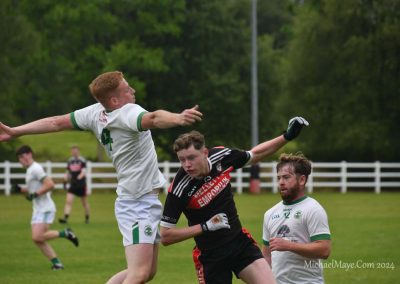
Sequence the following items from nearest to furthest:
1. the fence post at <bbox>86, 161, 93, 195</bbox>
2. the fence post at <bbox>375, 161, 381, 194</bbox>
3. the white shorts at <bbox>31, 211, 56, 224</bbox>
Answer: the white shorts at <bbox>31, 211, 56, 224</bbox> < the fence post at <bbox>86, 161, 93, 195</bbox> < the fence post at <bbox>375, 161, 381, 194</bbox>

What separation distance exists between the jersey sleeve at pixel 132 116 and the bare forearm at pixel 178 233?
93cm

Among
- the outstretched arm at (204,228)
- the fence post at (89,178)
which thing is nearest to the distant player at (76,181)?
the fence post at (89,178)

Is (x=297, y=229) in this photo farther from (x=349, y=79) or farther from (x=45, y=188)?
(x=349, y=79)

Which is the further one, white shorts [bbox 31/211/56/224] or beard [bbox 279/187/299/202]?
white shorts [bbox 31/211/56/224]

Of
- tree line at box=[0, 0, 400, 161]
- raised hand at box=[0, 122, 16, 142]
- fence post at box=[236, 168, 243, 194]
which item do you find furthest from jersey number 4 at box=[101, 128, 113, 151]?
tree line at box=[0, 0, 400, 161]

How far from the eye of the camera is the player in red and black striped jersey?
8.19 meters

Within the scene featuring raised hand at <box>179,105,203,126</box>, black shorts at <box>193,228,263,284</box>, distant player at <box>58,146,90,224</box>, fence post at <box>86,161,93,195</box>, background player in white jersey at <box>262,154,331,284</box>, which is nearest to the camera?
raised hand at <box>179,105,203,126</box>

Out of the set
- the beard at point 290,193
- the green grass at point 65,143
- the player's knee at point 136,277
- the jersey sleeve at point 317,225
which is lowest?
the green grass at point 65,143

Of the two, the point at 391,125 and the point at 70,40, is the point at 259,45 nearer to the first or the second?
the point at 70,40

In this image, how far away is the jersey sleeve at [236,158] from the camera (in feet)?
28.3

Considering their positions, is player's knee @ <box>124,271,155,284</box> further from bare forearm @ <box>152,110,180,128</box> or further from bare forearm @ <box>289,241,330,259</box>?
bare forearm @ <box>289,241,330,259</box>

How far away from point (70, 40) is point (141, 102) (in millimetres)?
6182

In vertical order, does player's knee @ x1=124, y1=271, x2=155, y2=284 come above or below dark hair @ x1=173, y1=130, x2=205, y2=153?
below

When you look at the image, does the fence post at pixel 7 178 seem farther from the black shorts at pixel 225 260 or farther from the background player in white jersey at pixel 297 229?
the background player in white jersey at pixel 297 229
